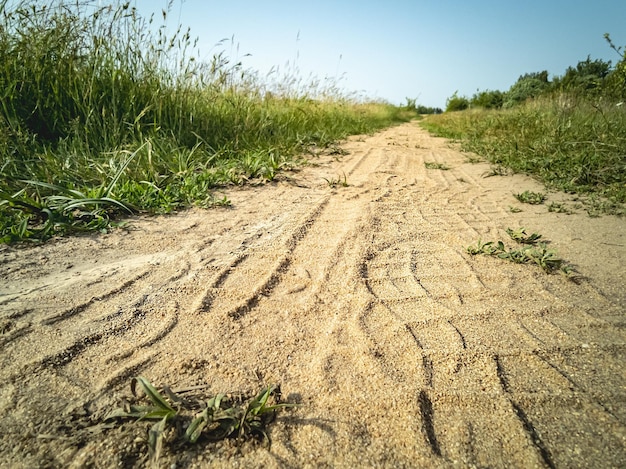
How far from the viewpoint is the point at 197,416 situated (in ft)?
2.92

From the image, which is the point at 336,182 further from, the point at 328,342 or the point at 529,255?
the point at 328,342

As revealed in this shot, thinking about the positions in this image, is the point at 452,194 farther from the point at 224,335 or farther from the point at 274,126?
the point at 274,126

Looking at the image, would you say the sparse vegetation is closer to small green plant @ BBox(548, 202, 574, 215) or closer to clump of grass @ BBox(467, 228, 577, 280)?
small green plant @ BBox(548, 202, 574, 215)

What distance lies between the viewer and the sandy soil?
2.80 feet

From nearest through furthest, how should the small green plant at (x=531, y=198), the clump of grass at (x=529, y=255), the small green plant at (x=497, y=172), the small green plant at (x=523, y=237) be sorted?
the clump of grass at (x=529, y=255)
the small green plant at (x=523, y=237)
the small green plant at (x=531, y=198)
the small green plant at (x=497, y=172)

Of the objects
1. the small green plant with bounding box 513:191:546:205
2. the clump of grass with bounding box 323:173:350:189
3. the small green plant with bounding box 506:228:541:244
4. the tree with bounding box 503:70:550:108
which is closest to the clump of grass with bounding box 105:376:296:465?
the small green plant with bounding box 506:228:541:244

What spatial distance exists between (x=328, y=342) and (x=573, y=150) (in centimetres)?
430

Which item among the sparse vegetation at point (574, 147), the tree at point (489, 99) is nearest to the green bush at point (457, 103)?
the tree at point (489, 99)

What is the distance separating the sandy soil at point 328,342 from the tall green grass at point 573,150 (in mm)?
1435

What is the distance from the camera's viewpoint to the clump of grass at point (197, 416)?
2.80 ft

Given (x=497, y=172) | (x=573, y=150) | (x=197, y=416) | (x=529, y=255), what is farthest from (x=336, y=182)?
(x=573, y=150)

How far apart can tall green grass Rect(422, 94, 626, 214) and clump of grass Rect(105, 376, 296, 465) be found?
3.11 metres

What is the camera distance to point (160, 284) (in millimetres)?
1509

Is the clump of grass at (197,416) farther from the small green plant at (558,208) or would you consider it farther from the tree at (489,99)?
the tree at (489,99)
